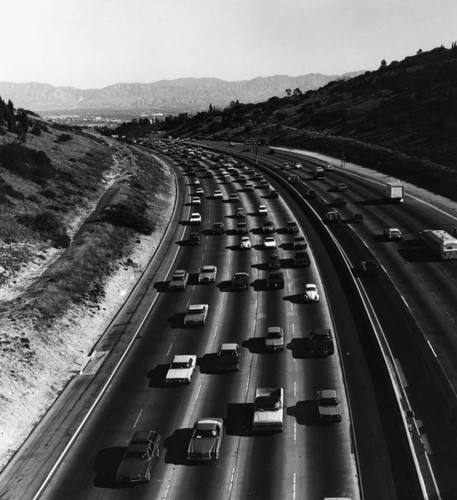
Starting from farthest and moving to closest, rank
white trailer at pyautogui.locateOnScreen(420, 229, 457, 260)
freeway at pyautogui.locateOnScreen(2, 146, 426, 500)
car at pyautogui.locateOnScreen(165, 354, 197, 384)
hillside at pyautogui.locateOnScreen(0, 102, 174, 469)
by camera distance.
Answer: white trailer at pyautogui.locateOnScreen(420, 229, 457, 260) < hillside at pyautogui.locateOnScreen(0, 102, 174, 469) < car at pyautogui.locateOnScreen(165, 354, 197, 384) < freeway at pyautogui.locateOnScreen(2, 146, 426, 500)

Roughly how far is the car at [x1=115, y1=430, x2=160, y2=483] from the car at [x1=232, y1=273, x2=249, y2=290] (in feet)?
93.2

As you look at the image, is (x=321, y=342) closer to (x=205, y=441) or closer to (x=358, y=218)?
(x=205, y=441)

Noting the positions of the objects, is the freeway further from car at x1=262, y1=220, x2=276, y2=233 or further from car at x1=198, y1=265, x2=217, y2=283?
car at x1=262, y1=220, x2=276, y2=233

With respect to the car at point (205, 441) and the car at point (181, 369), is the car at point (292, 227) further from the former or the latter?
the car at point (205, 441)

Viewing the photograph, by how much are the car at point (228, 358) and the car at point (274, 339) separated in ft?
10.9

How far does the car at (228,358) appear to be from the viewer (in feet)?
147

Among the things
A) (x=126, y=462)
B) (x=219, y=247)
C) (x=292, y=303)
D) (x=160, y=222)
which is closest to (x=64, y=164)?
(x=160, y=222)

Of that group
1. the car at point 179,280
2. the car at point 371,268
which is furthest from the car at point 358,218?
the car at point 179,280

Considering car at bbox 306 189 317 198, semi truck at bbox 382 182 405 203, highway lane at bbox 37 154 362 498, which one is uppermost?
semi truck at bbox 382 182 405 203

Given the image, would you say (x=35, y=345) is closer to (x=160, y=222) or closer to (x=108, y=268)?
(x=108, y=268)

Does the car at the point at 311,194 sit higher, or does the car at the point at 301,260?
the car at the point at 311,194

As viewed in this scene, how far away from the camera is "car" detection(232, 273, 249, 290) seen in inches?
2445

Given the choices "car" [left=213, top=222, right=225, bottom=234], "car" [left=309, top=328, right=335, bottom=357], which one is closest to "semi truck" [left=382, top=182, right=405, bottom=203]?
"car" [left=213, top=222, right=225, bottom=234]

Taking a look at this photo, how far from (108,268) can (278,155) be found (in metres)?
116
